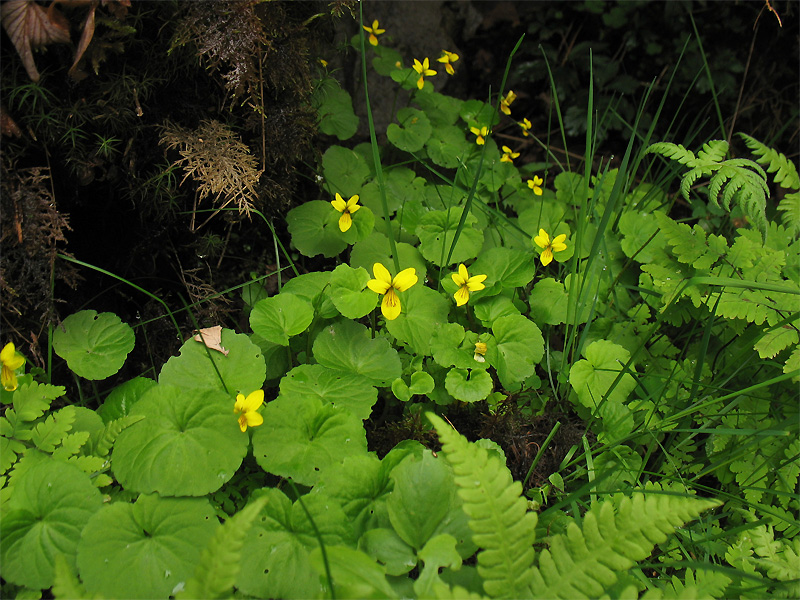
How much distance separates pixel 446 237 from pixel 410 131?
84cm

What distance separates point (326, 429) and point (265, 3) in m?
1.52

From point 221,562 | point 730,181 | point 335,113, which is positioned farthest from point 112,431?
point 730,181

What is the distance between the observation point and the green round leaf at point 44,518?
4.31 ft

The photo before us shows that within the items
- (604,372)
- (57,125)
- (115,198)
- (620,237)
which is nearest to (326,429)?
(604,372)

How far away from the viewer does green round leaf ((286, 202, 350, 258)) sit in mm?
2209

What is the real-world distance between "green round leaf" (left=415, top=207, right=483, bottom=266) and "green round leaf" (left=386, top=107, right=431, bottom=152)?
0.63m

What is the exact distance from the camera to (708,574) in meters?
1.47

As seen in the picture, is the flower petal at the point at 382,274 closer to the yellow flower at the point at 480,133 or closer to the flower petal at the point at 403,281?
the flower petal at the point at 403,281

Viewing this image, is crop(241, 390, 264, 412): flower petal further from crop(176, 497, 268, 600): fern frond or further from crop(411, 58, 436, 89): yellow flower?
crop(411, 58, 436, 89): yellow flower

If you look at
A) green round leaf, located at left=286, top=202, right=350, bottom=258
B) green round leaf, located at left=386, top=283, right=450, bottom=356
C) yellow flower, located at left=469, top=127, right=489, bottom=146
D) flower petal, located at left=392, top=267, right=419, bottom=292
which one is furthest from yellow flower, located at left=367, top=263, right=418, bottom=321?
yellow flower, located at left=469, top=127, right=489, bottom=146

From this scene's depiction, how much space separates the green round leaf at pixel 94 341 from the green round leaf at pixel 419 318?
0.93 metres

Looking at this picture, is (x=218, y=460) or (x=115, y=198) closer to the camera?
(x=218, y=460)

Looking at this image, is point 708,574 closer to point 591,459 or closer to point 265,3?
point 591,459

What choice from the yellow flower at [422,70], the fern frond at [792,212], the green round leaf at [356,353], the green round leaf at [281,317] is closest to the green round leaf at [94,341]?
the green round leaf at [281,317]
